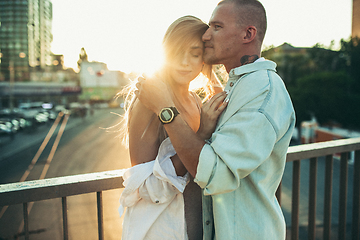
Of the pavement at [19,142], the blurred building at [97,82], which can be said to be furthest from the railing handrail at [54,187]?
the blurred building at [97,82]

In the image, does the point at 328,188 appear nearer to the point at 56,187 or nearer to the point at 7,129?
the point at 56,187

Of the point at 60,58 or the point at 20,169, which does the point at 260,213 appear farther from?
the point at 60,58

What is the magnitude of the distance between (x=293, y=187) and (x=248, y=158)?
1.29m

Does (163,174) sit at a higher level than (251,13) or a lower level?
lower

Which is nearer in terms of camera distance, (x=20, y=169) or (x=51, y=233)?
(x=51, y=233)

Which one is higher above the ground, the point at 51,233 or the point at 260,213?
the point at 260,213

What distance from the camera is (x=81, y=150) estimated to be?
20.6 m

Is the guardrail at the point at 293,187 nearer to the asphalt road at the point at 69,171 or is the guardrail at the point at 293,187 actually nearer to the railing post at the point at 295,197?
the railing post at the point at 295,197

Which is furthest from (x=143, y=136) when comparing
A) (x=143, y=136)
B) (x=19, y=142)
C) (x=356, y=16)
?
(x=19, y=142)

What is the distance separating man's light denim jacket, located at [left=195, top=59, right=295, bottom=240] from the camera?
1041 mm

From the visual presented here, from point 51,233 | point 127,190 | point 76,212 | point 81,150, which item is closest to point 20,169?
point 81,150

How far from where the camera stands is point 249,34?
4.47 ft

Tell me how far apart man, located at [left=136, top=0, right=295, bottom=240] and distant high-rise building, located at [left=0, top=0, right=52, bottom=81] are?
65.0 metres

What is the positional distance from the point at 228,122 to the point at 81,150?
2117 cm
